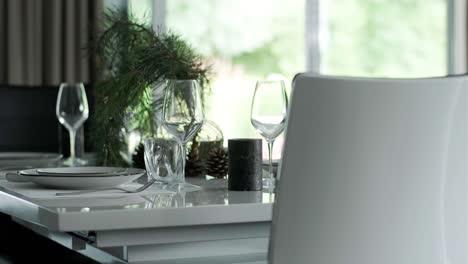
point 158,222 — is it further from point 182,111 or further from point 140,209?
point 182,111

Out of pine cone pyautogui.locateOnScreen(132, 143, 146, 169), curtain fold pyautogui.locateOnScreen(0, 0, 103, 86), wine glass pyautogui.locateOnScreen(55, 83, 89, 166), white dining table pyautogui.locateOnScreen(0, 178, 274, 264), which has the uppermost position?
curtain fold pyautogui.locateOnScreen(0, 0, 103, 86)

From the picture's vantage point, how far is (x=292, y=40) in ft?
27.6

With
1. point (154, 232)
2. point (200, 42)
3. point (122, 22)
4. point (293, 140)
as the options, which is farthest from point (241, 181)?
point (200, 42)

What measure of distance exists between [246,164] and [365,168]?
49 centimetres

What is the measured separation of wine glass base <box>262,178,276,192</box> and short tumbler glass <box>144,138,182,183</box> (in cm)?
19

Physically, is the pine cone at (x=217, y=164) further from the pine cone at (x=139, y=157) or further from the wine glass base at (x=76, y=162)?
the wine glass base at (x=76, y=162)

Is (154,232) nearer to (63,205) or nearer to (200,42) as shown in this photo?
(63,205)

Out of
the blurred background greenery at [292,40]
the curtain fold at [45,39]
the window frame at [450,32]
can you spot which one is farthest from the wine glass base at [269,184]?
the blurred background greenery at [292,40]

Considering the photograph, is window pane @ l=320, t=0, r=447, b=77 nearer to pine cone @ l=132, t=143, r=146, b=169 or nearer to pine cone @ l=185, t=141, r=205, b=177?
pine cone @ l=132, t=143, r=146, b=169

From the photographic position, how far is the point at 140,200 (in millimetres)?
1654

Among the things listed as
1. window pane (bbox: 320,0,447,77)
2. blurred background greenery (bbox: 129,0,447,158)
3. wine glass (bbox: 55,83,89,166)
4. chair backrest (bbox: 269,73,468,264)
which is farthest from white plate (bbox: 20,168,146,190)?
window pane (bbox: 320,0,447,77)

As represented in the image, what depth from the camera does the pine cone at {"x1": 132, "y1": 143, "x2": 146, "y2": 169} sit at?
2.54 m

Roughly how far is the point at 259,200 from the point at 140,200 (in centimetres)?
22

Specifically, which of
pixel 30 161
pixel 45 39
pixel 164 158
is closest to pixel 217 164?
pixel 164 158
